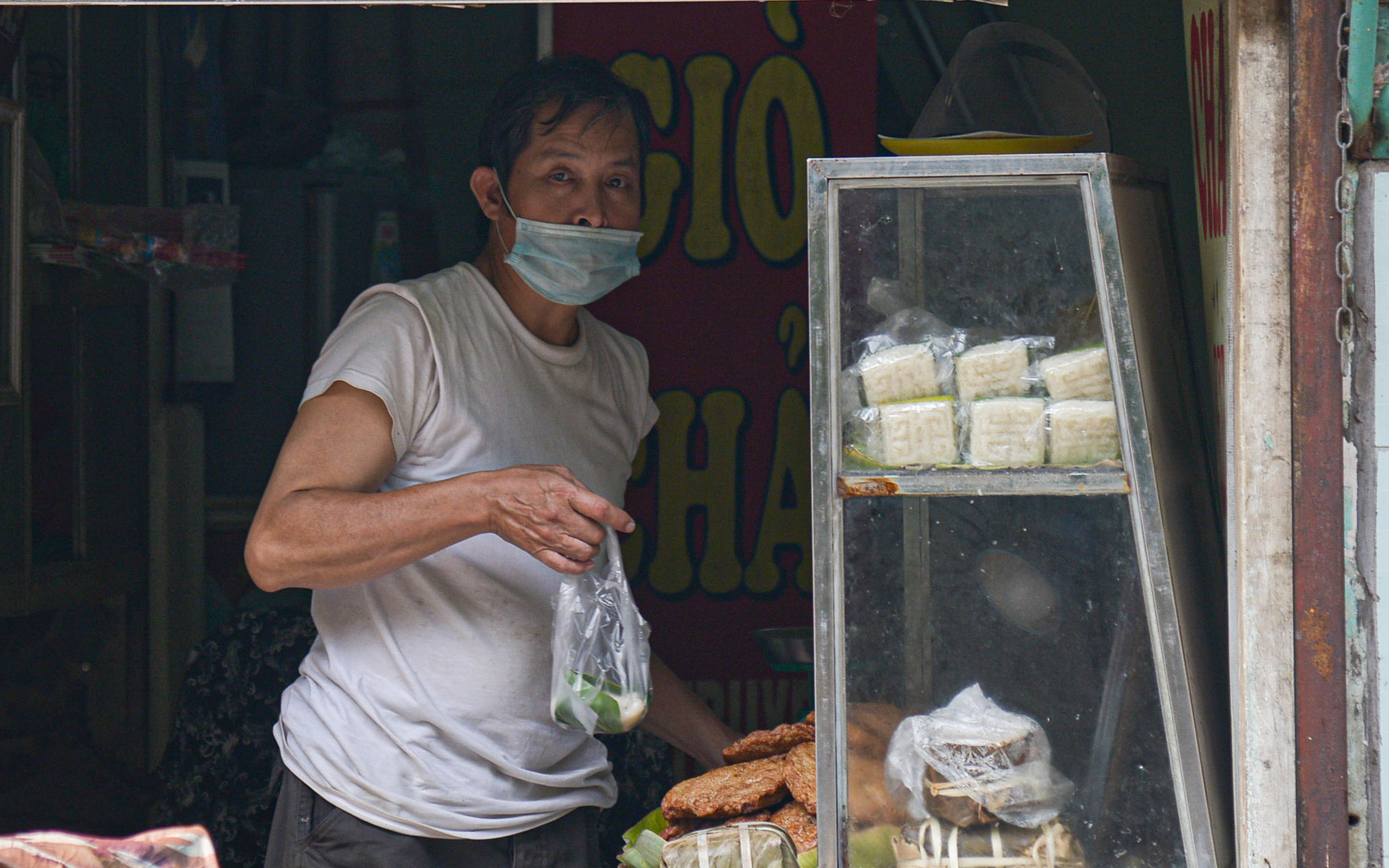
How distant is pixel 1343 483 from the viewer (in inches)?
64.9

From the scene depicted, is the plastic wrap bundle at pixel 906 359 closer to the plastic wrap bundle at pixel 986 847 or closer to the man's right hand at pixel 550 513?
the man's right hand at pixel 550 513

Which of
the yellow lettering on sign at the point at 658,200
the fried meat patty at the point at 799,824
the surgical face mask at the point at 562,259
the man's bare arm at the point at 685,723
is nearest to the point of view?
the fried meat patty at the point at 799,824

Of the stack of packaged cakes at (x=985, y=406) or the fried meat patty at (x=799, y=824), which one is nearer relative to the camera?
the stack of packaged cakes at (x=985, y=406)

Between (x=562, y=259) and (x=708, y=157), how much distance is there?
2009 millimetres

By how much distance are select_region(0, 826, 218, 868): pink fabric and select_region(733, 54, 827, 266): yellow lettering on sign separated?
293 centimetres

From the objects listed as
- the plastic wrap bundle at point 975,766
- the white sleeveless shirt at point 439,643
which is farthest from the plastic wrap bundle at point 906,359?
the white sleeveless shirt at point 439,643

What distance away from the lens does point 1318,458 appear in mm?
1652

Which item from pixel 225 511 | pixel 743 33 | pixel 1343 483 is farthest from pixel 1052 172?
pixel 225 511

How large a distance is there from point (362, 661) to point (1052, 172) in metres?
1.45

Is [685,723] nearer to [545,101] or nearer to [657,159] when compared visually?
[545,101]

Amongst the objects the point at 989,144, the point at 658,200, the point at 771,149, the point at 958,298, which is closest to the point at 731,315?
the point at 658,200

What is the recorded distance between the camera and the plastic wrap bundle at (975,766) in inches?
68.7

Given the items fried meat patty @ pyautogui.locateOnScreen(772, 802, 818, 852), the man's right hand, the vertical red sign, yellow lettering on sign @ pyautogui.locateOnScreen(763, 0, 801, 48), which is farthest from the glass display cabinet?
yellow lettering on sign @ pyautogui.locateOnScreen(763, 0, 801, 48)

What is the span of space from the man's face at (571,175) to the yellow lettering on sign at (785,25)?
1.92 meters
